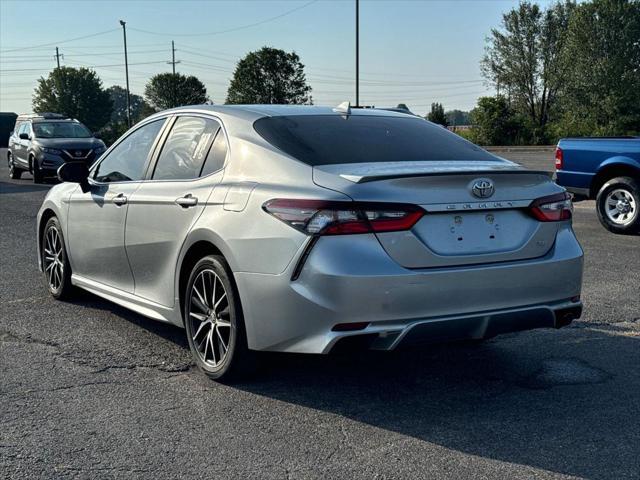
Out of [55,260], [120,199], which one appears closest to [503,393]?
[120,199]

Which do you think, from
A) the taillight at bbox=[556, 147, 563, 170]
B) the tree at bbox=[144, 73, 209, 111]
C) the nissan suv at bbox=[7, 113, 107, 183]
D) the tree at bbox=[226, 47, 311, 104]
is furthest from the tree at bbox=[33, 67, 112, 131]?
the taillight at bbox=[556, 147, 563, 170]

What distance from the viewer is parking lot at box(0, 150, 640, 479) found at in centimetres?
355

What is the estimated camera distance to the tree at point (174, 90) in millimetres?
98562

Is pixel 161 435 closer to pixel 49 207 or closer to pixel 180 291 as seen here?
pixel 180 291

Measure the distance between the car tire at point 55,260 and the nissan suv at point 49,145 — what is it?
14352 millimetres

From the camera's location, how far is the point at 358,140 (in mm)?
4848

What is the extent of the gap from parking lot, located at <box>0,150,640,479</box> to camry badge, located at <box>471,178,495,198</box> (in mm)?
1116

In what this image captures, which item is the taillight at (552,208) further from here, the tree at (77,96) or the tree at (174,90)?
the tree at (77,96)

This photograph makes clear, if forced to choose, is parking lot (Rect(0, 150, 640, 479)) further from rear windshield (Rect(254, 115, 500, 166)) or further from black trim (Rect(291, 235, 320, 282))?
rear windshield (Rect(254, 115, 500, 166))

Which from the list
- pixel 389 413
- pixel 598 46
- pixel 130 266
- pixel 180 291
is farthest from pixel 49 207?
pixel 598 46

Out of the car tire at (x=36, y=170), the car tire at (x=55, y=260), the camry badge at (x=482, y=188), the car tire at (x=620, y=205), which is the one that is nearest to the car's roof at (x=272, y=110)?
the camry badge at (x=482, y=188)

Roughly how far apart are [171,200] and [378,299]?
5.57ft

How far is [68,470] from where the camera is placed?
138 inches

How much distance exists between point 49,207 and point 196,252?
2.71 metres
